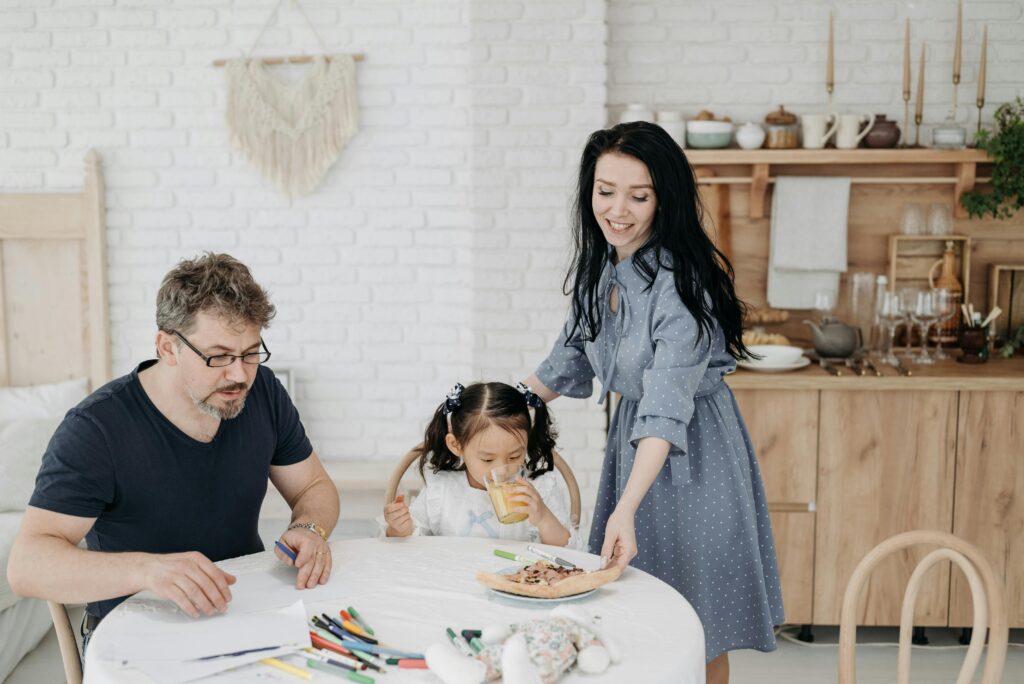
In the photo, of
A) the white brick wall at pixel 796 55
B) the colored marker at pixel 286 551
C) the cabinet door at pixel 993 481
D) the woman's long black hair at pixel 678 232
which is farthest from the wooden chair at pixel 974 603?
the white brick wall at pixel 796 55

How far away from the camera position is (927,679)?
9.83 ft

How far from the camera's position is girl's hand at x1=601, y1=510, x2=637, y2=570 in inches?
71.2

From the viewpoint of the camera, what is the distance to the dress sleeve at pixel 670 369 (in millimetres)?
1966

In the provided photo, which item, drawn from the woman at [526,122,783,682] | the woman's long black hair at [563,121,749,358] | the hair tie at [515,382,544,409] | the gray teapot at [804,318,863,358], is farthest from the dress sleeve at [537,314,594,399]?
the gray teapot at [804,318,863,358]

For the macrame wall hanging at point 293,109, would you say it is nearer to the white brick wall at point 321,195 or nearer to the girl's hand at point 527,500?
the white brick wall at point 321,195

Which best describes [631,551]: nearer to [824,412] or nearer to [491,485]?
[491,485]

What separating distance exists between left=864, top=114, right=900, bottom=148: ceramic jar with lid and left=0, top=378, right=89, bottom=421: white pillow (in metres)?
2.82

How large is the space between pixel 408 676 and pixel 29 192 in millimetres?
2994

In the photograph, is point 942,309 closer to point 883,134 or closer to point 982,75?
point 883,134

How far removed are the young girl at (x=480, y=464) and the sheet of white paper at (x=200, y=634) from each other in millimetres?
476

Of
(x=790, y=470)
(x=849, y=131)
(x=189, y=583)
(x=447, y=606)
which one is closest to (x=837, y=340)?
(x=790, y=470)

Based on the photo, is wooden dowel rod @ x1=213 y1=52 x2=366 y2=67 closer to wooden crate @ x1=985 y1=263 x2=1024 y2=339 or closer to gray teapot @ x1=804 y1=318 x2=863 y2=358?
gray teapot @ x1=804 y1=318 x2=863 y2=358

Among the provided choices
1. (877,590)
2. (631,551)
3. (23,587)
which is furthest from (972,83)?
(23,587)

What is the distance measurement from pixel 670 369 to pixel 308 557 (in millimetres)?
747
